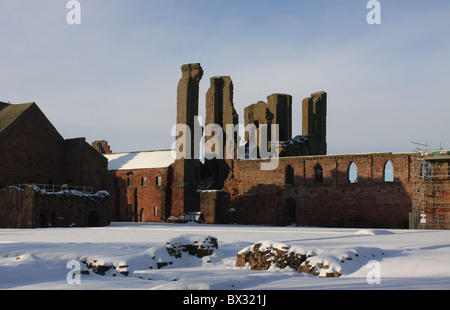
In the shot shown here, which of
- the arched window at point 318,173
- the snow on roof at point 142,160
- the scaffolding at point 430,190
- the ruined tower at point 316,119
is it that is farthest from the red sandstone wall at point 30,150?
the scaffolding at point 430,190

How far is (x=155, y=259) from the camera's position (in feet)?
46.5

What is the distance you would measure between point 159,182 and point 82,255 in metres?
31.7

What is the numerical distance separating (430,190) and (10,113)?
29844 millimetres

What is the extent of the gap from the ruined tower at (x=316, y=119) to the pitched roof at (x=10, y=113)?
82.4 ft

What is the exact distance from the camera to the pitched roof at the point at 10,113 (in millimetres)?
36797

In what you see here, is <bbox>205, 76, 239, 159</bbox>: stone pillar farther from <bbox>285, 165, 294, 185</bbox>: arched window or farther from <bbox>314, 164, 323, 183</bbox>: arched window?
<bbox>314, 164, 323, 183</bbox>: arched window

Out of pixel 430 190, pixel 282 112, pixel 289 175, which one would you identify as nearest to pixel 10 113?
pixel 289 175

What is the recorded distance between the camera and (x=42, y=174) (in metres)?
38.8

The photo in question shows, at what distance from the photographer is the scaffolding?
32688 mm

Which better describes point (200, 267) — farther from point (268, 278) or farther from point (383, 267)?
point (383, 267)

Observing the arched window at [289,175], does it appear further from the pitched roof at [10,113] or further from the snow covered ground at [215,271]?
the snow covered ground at [215,271]

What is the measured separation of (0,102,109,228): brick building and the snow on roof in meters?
6.21

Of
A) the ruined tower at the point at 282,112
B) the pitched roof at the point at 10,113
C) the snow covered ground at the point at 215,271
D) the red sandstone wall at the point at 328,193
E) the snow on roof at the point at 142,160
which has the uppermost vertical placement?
the ruined tower at the point at 282,112
